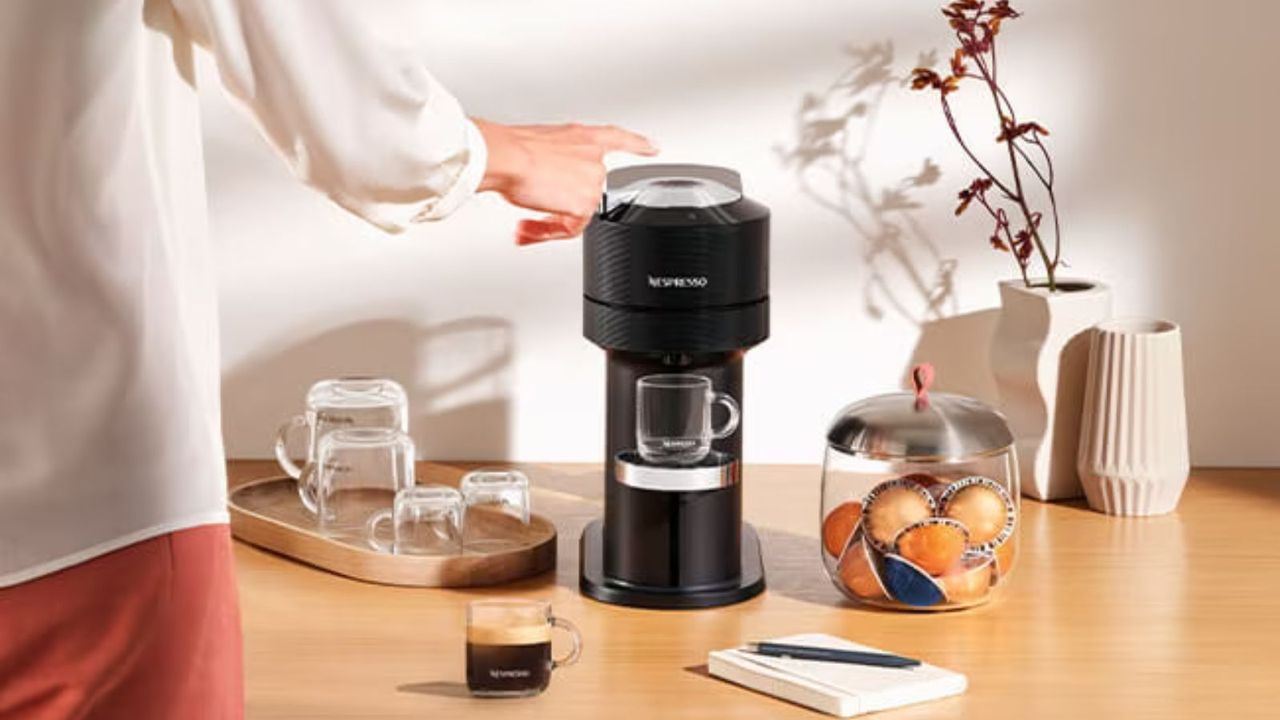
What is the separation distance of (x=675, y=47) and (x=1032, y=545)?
0.65m

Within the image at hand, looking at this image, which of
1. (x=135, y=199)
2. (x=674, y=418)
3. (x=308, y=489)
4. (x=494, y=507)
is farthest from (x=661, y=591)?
(x=135, y=199)

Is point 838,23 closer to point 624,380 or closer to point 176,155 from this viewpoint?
point 624,380

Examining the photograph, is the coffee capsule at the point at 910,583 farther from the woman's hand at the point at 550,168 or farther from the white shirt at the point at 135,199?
the white shirt at the point at 135,199

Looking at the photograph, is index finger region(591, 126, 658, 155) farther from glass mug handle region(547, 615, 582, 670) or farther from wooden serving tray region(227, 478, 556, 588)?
wooden serving tray region(227, 478, 556, 588)

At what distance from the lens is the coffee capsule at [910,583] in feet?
6.21

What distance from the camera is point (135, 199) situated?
4.18 ft

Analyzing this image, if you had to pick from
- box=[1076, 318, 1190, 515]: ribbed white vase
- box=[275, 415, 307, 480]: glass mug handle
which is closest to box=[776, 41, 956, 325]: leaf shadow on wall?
box=[1076, 318, 1190, 515]: ribbed white vase

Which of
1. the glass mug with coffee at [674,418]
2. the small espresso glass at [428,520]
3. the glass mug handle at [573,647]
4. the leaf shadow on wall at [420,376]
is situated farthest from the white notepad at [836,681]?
the leaf shadow on wall at [420,376]

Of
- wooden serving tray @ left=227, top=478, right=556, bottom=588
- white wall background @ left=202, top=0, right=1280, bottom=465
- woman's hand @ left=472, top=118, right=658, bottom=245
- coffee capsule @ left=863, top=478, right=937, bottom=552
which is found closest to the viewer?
woman's hand @ left=472, top=118, right=658, bottom=245

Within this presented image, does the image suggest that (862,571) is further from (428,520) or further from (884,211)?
(884,211)

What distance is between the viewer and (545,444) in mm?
2424

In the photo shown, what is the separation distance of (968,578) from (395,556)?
506 millimetres

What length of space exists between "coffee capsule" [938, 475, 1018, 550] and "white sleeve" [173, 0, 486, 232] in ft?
2.33

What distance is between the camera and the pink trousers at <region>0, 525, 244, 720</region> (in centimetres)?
129
